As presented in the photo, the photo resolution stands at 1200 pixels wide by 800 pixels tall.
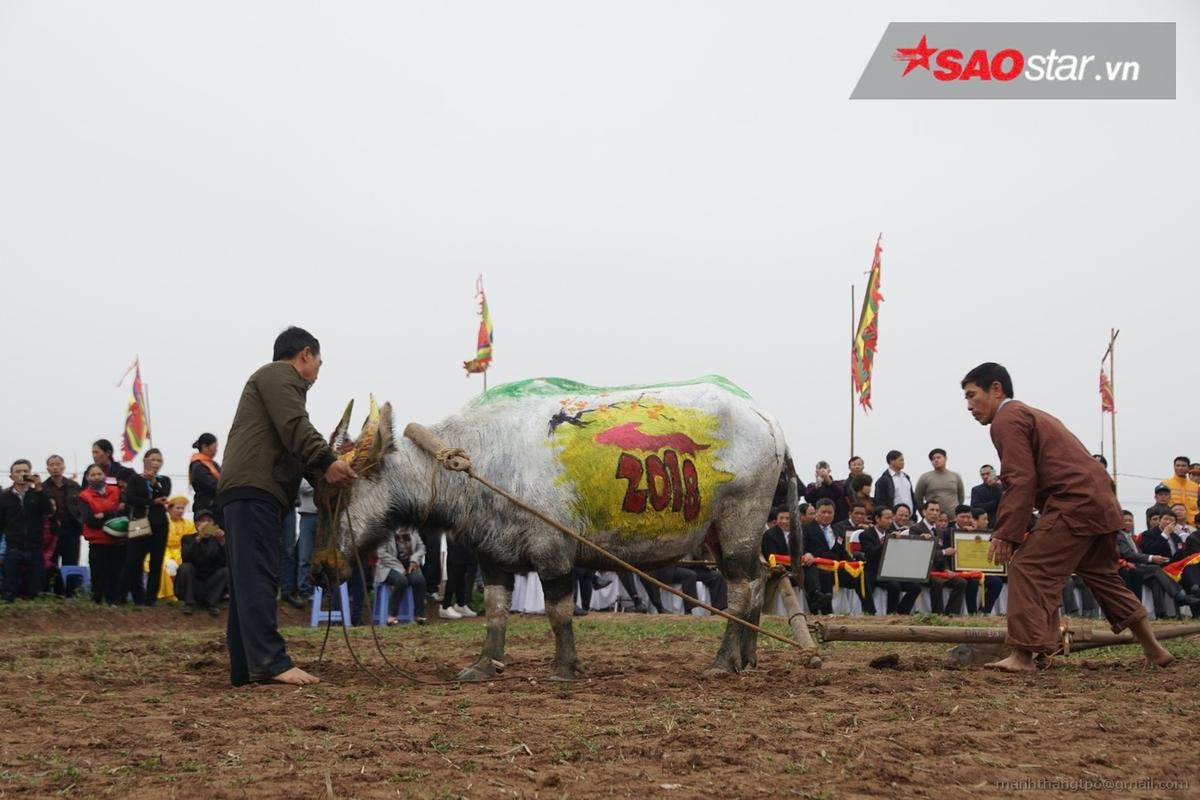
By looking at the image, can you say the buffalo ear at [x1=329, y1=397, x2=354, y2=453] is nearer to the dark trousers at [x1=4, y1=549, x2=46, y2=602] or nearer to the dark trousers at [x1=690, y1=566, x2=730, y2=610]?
the dark trousers at [x1=4, y1=549, x2=46, y2=602]

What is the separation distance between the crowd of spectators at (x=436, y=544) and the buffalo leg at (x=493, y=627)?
5.54 m

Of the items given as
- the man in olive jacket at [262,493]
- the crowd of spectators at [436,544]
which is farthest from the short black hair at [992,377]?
the crowd of spectators at [436,544]

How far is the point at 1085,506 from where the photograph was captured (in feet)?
28.4

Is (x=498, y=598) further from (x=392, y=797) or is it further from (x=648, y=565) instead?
(x=392, y=797)

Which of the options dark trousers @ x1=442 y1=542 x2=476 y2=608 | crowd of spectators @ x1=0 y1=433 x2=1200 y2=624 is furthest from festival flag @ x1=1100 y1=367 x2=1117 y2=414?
dark trousers @ x1=442 y1=542 x2=476 y2=608

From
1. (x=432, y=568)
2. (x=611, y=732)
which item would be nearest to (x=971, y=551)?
(x=432, y=568)

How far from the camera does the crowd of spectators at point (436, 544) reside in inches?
616

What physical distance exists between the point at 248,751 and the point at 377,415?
130 inches

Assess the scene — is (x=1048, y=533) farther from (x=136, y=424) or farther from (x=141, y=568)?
(x=136, y=424)

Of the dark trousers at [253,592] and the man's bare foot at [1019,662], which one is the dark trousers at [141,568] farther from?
the man's bare foot at [1019,662]

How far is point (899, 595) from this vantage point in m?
17.2


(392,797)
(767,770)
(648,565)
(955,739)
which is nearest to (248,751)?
(392,797)

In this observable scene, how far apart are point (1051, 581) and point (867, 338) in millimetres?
14652

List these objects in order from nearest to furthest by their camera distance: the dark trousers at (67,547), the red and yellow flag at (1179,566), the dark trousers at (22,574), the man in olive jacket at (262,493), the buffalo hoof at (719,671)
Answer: the man in olive jacket at (262,493) → the buffalo hoof at (719,671) → the dark trousers at (22,574) → the dark trousers at (67,547) → the red and yellow flag at (1179,566)
